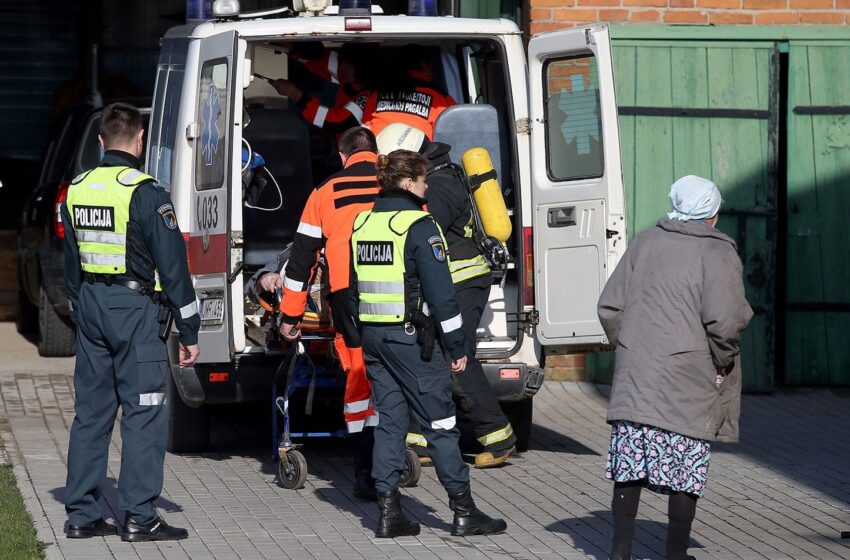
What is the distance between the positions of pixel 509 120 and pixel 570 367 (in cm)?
345

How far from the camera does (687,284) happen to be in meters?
6.27

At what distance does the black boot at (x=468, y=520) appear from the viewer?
22.8ft

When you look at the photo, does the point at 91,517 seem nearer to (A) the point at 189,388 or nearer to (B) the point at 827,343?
(A) the point at 189,388

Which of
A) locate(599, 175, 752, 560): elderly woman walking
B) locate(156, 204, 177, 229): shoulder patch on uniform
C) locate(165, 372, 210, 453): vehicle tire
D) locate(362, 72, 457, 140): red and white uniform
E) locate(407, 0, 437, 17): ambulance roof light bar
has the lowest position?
locate(165, 372, 210, 453): vehicle tire

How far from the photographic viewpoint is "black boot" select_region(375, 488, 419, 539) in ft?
22.8

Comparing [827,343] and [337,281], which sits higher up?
[337,281]

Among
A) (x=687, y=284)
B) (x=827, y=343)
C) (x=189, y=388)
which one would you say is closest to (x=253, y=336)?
(x=189, y=388)

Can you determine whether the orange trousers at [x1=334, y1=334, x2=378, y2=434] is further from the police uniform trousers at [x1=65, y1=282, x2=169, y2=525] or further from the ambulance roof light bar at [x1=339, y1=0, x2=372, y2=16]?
the ambulance roof light bar at [x1=339, y1=0, x2=372, y2=16]

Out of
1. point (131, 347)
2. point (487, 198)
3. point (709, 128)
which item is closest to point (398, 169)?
point (131, 347)

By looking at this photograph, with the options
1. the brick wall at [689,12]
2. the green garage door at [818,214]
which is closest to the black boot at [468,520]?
the green garage door at [818,214]

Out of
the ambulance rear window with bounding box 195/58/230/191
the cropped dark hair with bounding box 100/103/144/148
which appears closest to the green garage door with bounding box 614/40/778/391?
the ambulance rear window with bounding box 195/58/230/191

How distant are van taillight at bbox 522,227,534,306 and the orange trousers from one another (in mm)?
1113

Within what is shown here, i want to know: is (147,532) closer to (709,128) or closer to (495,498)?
(495,498)

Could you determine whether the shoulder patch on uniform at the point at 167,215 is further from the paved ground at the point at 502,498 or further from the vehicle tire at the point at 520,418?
the vehicle tire at the point at 520,418
